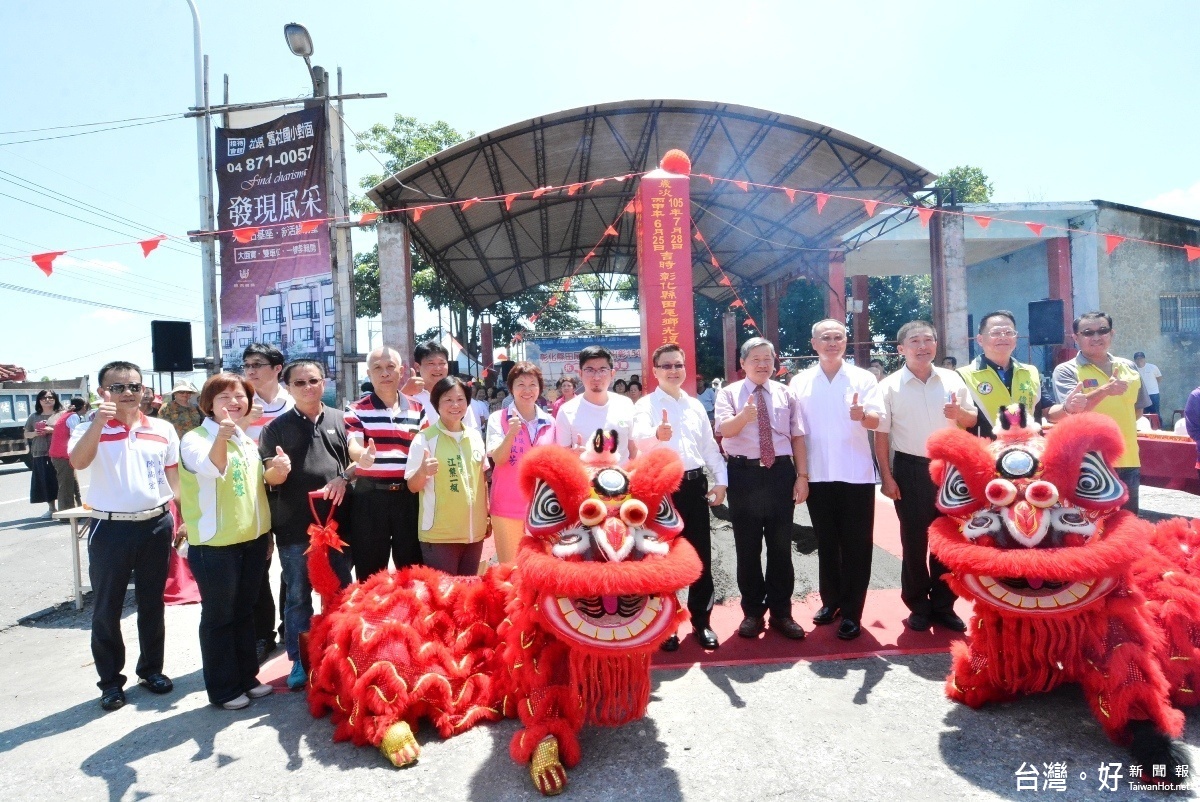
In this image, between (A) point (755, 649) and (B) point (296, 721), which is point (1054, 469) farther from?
(B) point (296, 721)

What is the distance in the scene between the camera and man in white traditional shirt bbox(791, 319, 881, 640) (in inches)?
131

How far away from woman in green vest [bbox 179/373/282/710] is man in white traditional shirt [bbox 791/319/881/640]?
259 centimetres

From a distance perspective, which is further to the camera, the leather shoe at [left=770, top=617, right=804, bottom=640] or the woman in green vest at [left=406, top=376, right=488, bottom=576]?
the leather shoe at [left=770, top=617, right=804, bottom=640]

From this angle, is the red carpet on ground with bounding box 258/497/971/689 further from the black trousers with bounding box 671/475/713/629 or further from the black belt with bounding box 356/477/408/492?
the black belt with bounding box 356/477/408/492

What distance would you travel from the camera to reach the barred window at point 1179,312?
1220cm

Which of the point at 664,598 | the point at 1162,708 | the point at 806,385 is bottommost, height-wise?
the point at 1162,708

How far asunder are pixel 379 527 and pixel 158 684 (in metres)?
1.27

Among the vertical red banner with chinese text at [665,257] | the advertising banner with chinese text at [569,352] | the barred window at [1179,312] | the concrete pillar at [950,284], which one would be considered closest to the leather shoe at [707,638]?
the vertical red banner with chinese text at [665,257]

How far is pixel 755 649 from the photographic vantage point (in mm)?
3318

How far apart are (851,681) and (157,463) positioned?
3.40 meters

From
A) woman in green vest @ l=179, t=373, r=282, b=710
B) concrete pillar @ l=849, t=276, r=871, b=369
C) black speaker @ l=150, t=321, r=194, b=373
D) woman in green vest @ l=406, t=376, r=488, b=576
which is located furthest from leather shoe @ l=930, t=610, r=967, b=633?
concrete pillar @ l=849, t=276, r=871, b=369

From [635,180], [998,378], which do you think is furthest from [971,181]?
[998,378]

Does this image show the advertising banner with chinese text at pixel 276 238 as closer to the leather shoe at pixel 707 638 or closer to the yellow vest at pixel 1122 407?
the leather shoe at pixel 707 638

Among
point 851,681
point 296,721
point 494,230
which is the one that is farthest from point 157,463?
point 494,230
